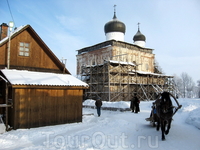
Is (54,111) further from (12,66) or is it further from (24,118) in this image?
(12,66)

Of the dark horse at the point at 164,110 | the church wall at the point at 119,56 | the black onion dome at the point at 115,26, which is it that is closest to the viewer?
the dark horse at the point at 164,110

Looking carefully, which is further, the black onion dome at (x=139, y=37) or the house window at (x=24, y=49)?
the black onion dome at (x=139, y=37)

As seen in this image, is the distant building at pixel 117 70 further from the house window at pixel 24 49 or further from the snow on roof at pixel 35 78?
the house window at pixel 24 49

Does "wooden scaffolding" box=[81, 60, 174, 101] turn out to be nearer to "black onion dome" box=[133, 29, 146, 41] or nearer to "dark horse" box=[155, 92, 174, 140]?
"black onion dome" box=[133, 29, 146, 41]

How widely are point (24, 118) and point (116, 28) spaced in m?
28.2

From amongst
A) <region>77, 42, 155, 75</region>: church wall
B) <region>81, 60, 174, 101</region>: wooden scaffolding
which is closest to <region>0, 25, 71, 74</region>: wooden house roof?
<region>81, 60, 174, 101</region>: wooden scaffolding

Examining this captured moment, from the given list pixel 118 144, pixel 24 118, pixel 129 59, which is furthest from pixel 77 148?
pixel 129 59

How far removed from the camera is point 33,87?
34.1 ft

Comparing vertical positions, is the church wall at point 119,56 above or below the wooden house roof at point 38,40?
above

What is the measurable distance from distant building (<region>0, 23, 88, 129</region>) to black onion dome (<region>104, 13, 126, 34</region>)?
77.0 feet

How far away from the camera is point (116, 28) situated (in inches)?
1384

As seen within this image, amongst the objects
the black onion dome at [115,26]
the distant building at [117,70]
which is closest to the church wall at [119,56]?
the distant building at [117,70]

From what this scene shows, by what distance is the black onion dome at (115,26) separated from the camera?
35.2 m

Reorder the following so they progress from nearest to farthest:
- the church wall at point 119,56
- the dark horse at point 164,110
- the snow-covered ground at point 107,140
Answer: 1. the snow-covered ground at point 107,140
2. the dark horse at point 164,110
3. the church wall at point 119,56
